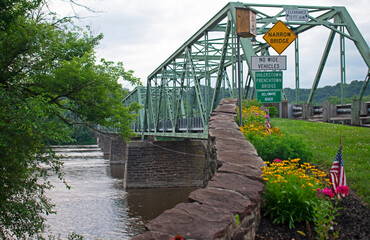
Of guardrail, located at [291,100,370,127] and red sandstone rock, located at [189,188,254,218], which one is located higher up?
guardrail, located at [291,100,370,127]

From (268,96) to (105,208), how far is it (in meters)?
15.4

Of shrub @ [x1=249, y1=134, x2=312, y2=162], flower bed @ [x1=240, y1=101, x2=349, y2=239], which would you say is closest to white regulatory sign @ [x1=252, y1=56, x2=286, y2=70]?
shrub @ [x1=249, y1=134, x2=312, y2=162]

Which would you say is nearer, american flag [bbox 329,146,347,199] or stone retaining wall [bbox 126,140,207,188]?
american flag [bbox 329,146,347,199]

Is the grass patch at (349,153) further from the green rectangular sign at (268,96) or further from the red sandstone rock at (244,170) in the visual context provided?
the red sandstone rock at (244,170)

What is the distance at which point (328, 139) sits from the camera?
899cm

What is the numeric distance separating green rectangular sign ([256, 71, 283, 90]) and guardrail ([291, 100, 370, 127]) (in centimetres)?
556

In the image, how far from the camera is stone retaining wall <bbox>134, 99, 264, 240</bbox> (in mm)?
2914

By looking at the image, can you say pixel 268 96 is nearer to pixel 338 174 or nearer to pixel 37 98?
pixel 338 174

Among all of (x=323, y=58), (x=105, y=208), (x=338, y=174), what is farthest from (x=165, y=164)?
(x=338, y=174)

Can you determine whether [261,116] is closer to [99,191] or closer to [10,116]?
[10,116]

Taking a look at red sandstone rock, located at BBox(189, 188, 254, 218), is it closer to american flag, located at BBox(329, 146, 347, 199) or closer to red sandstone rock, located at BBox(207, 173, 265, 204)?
red sandstone rock, located at BBox(207, 173, 265, 204)

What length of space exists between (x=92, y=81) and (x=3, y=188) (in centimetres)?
595

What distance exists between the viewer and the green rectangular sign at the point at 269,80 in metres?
9.27

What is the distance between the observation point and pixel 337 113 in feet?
49.1
